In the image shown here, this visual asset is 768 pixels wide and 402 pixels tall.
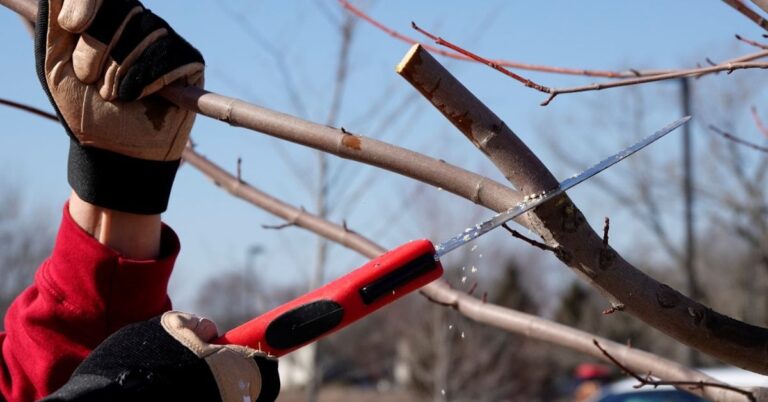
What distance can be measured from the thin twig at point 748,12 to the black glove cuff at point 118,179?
37.0 inches

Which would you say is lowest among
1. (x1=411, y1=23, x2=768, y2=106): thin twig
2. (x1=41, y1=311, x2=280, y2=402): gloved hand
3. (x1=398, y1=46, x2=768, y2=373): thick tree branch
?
(x1=41, y1=311, x2=280, y2=402): gloved hand

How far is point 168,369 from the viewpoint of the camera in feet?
4.26

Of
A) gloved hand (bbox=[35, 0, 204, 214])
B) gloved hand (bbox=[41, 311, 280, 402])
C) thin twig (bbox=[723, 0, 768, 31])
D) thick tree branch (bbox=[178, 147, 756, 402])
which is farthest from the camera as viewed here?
thick tree branch (bbox=[178, 147, 756, 402])

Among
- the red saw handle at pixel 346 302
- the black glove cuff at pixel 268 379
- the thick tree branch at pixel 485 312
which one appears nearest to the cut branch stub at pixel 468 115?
the red saw handle at pixel 346 302

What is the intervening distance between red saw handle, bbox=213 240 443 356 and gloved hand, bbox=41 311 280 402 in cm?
3

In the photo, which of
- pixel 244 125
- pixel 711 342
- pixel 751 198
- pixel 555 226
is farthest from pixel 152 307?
pixel 751 198

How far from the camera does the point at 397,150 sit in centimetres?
143

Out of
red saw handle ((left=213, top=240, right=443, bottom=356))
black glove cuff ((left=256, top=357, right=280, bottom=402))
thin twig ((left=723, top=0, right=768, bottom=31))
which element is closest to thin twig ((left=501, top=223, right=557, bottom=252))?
red saw handle ((left=213, top=240, right=443, bottom=356))

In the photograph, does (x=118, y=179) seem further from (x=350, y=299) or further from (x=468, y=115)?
(x=468, y=115)

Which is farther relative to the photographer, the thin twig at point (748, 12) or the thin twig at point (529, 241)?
the thin twig at point (748, 12)

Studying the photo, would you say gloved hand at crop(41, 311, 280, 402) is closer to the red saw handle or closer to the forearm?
the red saw handle

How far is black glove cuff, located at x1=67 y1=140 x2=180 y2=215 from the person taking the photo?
1689mm

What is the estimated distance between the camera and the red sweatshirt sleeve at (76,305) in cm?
171

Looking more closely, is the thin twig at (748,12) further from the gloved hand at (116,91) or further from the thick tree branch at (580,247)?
the gloved hand at (116,91)
